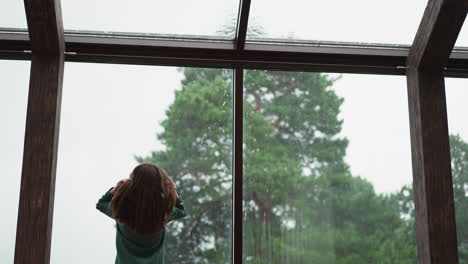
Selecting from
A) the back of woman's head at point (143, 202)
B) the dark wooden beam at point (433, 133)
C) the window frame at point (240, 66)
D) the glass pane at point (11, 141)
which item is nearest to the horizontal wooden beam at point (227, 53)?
the window frame at point (240, 66)

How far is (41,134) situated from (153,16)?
0.98m

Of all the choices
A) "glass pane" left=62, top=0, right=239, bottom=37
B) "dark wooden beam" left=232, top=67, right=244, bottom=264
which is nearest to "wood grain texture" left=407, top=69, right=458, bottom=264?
"dark wooden beam" left=232, top=67, right=244, bottom=264

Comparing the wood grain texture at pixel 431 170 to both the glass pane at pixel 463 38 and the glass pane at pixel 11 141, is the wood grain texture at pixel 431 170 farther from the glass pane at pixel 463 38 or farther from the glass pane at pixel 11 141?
the glass pane at pixel 11 141

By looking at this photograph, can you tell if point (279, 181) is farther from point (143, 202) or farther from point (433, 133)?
point (143, 202)

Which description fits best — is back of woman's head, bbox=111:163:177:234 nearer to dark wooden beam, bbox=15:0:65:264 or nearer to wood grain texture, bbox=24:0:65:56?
dark wooden beam, bbox=15:0:65:264

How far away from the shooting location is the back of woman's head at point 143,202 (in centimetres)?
259

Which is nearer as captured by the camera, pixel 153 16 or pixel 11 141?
pixel 11 141

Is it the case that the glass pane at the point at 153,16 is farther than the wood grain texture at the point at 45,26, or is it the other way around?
the glass pane at the point at 153,16

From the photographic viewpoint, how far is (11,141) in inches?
150

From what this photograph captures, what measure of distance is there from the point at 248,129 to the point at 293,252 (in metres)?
0.80

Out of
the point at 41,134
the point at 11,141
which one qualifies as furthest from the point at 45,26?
the point at 11,141

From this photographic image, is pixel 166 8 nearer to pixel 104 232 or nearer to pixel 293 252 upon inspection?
pixel 104 232

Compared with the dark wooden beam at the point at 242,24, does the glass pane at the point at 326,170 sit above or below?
below

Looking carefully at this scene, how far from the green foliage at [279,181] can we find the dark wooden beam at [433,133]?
0.20 m
